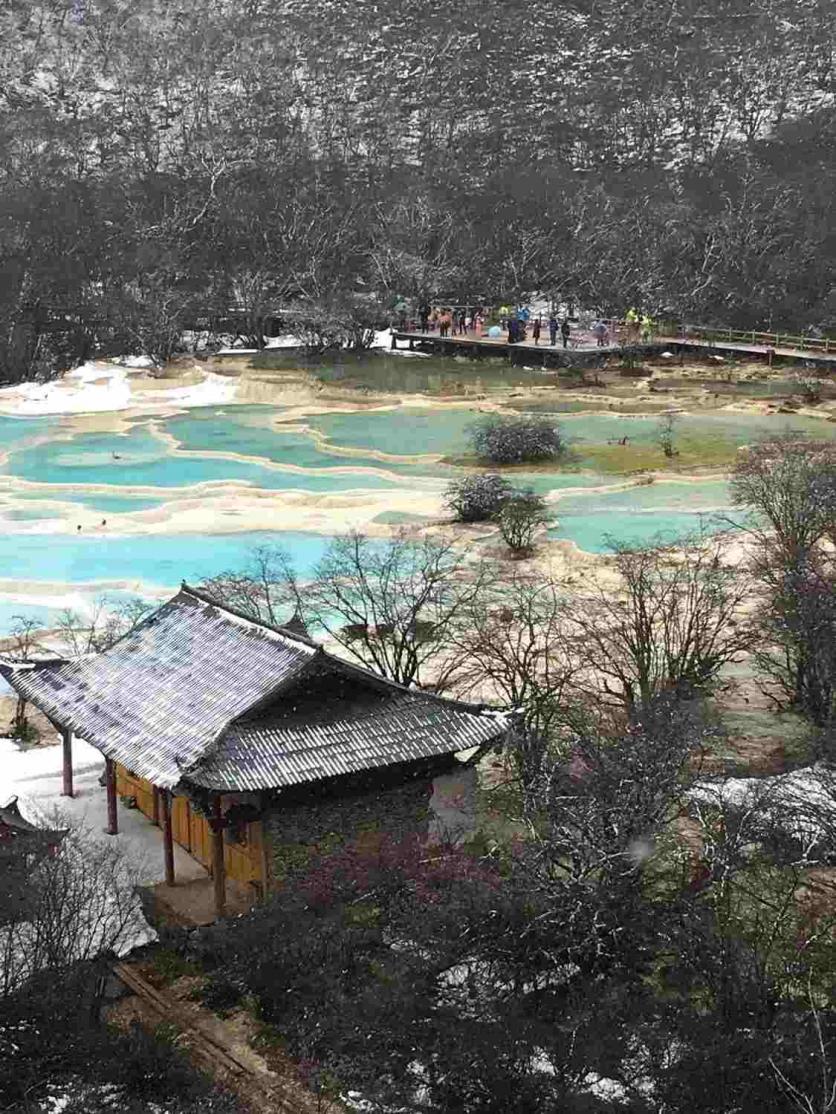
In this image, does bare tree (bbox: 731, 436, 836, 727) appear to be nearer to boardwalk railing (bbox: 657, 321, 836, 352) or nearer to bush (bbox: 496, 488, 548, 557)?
bush (bbox: 496, 488, 548, 557)

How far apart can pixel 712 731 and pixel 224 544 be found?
53.2 ft

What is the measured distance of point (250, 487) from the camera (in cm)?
3375

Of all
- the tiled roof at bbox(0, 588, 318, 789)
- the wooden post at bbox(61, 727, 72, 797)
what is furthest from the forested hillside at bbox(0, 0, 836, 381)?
the tiled roof at bbox(0, 588, 318, 789)

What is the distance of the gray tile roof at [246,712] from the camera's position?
508 inches

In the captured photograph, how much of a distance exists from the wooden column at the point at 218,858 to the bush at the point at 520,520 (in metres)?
14.8

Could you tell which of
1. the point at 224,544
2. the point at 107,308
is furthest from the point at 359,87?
the point at 224,544

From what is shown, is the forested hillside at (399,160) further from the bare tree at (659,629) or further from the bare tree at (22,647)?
the bare tree at (659,629)

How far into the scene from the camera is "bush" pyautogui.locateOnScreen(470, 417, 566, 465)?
35.8 meters

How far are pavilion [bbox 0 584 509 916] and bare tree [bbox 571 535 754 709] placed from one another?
334 centimetres

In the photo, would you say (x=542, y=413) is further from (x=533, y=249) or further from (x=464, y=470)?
(x=533, y=249)

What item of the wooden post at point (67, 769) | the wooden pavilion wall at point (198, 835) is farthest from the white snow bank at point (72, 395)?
the wooden pavilion wall at point (198, 835)

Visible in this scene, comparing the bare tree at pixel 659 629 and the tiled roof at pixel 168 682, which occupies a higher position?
the tiled roof at pixel 168 682

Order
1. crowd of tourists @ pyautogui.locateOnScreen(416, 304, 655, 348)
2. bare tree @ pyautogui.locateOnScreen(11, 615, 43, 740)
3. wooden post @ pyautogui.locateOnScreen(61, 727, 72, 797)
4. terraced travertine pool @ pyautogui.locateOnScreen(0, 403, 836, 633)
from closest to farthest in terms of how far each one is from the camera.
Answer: wooden post @ pyautogui.locateOnScreen(61, 727, 72, 797)
bare tree @ pyautogui.locateOnScreen(11, 615, 43, 740)
terraced travertine pool @ pyautogui.locateOnScreen(0, 403, 836, 633)
crowd of tourists @ pyautogui.locateOnScreen(416, 304, 655, 348)

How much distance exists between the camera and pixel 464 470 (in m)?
35.3
